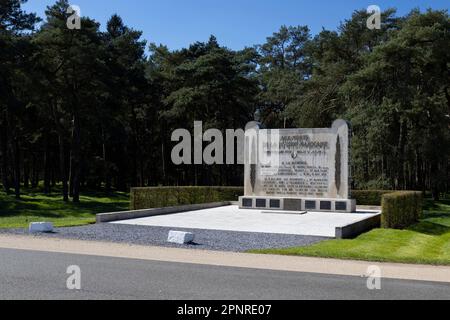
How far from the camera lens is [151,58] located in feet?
234

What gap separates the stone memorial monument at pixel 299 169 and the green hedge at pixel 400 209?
9.52ft

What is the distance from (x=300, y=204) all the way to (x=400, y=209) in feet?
19.4

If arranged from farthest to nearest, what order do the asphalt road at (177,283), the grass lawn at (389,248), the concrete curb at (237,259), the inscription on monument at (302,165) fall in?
the inscription on monument at (302,165) → the grass lawn at (389,248) → the concrete curb at (237,259) → the asphalt road at (177,283)

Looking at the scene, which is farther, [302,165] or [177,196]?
[177,196]

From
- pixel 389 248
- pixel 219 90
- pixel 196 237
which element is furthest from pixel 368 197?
pixel 219 90

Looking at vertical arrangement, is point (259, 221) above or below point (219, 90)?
below

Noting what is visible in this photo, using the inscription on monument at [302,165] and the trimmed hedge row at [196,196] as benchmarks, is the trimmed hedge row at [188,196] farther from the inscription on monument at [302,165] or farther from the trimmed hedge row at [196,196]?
the inscription on monument at [302,165]

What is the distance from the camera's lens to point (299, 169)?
2775 centimetres

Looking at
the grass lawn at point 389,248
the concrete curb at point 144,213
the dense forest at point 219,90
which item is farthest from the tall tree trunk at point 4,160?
the grass lawn at point 389,248

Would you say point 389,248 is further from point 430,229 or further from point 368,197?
point 368,197

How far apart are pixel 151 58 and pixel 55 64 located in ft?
96.8

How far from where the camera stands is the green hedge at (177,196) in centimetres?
2998

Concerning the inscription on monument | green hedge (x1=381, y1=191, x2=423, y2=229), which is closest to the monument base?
the inscription on monument

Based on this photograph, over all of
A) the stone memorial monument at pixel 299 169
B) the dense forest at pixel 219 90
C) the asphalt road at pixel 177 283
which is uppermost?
the dense forest at pixel 219 90
